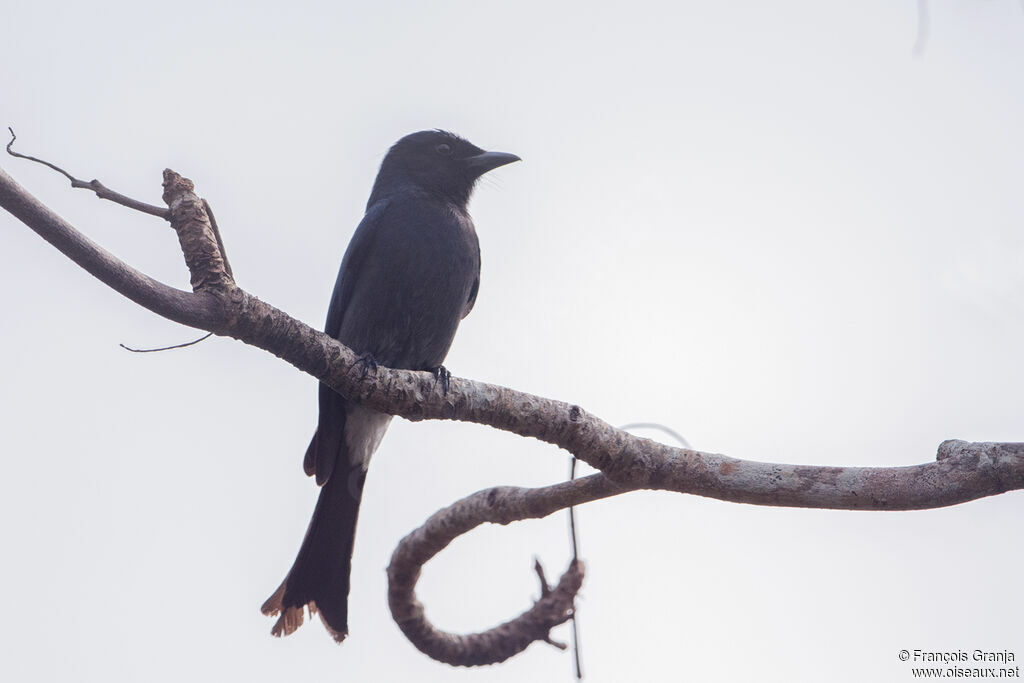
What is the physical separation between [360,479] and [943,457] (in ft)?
9.09

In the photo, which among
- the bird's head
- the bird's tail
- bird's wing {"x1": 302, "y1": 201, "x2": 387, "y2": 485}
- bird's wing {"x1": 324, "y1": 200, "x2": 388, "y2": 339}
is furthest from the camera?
the bird's head

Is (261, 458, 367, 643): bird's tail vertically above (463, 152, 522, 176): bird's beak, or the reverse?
(463, 152, 522, 176): bird's beak

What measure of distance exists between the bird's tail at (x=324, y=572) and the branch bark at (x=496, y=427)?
28.6 inches

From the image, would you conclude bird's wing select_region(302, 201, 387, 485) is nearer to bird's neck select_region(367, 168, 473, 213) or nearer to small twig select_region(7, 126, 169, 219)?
bird's neck select_region(367, 168, 473, 213)

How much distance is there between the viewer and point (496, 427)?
3109mm

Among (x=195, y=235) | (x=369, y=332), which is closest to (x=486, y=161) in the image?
(x=369, y=332)

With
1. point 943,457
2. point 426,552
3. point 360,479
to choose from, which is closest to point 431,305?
point 360,479

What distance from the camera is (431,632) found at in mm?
3330

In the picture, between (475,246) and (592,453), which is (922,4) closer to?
(592,453)

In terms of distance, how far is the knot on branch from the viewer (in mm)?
2588

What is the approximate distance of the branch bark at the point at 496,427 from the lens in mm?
2502

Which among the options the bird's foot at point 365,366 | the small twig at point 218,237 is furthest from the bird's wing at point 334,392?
the small twig at point 218,237

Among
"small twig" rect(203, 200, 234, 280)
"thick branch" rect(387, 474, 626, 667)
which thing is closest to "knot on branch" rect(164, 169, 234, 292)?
"small twig" rect(203, 200, 234, 280)

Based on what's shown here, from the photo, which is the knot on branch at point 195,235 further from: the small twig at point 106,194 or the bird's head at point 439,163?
the bird's head at point 439,163
